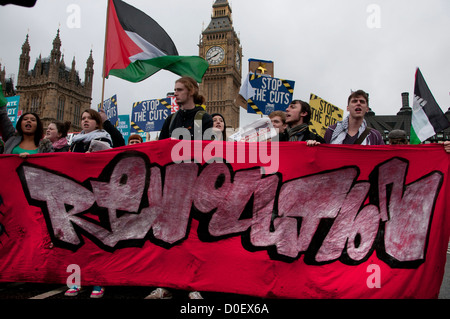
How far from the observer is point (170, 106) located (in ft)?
40.7

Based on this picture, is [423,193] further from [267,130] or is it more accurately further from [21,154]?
[21,154]

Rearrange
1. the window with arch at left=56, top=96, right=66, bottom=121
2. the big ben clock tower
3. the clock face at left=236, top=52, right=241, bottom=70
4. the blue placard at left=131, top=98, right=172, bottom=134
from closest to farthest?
1. the blue placard at left=131, top=98, right=172, bottom=134
2. the window with arch at left=56, top=96, right=66, bottom=121
3. the big ben clock tower
4. the clock face at left=236, top=52, right=241, bottom=70

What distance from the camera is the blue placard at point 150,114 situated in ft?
40.9

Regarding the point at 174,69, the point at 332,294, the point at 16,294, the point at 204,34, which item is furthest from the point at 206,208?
the point at 204,34

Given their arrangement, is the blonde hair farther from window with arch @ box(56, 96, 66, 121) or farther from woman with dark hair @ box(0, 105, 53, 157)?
window with arch @ box(56, 96, 66, 121)

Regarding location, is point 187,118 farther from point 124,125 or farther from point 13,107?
point 13,107

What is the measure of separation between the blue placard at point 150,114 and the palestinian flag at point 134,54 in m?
7.13

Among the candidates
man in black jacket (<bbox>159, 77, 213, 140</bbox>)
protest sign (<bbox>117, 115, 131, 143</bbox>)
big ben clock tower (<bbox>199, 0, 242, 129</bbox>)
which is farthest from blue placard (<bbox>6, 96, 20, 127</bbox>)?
big ben clock tower (<bbox>199, 0, 242, 129</bbox>)

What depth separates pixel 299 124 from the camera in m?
3.85

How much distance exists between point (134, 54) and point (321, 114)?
5383 mm

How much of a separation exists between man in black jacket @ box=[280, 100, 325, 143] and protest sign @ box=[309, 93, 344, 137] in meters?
4.62

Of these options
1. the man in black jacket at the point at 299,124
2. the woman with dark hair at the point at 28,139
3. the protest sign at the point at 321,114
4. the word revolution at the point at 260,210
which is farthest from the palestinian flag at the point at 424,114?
the woman with dark hair at the point at 28,139

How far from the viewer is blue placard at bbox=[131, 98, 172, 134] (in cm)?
1245

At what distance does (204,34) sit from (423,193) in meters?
83.5
